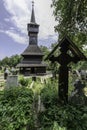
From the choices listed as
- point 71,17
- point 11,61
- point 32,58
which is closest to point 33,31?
point 32,58

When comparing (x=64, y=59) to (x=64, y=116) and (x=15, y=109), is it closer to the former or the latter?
(x=64, y=116)

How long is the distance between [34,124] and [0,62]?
13125 cm

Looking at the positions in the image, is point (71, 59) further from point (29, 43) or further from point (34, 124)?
point (29, 43)

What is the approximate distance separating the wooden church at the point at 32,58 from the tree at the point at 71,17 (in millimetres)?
29341

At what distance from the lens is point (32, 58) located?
4878 cm

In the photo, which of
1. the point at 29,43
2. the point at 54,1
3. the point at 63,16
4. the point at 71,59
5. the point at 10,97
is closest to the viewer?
the point at 71,59

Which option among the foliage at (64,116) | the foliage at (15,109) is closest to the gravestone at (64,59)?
the foliage at (64,116)

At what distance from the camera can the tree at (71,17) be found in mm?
13023

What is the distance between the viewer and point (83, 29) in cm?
1488

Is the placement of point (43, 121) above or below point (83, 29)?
below

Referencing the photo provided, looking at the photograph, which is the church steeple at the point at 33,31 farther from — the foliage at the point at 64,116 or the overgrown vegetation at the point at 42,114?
the foliage at the point at 64,116

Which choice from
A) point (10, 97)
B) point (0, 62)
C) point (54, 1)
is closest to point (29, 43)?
point (54, 1)

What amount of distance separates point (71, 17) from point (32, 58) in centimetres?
3525

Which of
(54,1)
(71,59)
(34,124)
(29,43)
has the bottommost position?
(34,124)
